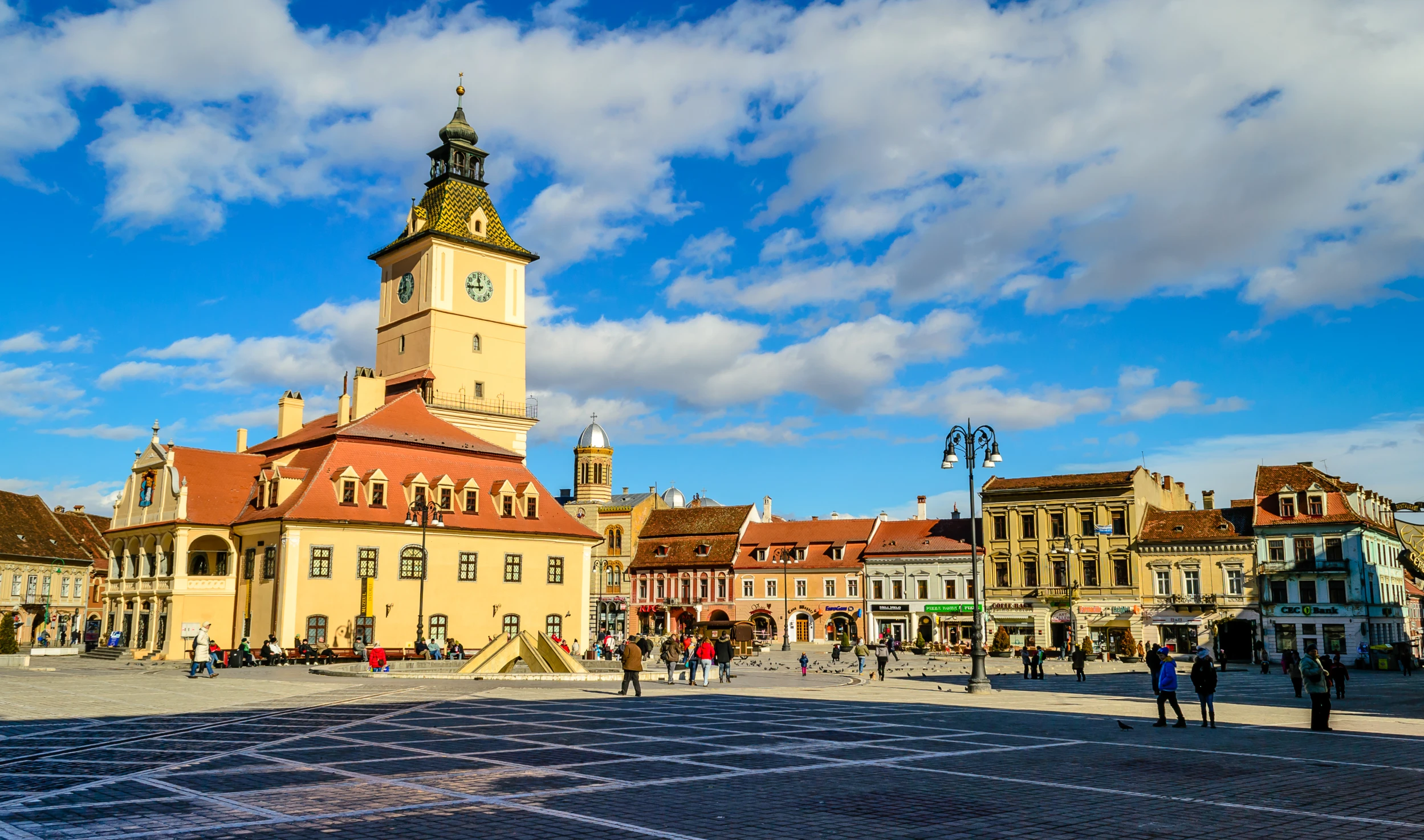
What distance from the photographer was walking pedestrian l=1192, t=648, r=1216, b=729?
63.2ft

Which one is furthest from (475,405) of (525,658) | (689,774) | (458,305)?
(689,774)

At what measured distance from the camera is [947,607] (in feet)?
239

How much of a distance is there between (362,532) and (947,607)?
4049 centimetres

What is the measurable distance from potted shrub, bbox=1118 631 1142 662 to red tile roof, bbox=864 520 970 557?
40.7ft

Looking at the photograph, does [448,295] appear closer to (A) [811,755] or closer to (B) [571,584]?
(B) [571,584]

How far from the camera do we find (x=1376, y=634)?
58.8 metres

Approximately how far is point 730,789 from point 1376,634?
59.9 metres

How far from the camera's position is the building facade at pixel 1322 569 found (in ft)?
191

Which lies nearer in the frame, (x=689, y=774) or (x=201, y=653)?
(x=689, y=774)

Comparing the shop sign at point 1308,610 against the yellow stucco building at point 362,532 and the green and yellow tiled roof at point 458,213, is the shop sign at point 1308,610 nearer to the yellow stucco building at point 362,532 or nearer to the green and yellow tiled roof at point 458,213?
the yellow stucco building at point 362,532

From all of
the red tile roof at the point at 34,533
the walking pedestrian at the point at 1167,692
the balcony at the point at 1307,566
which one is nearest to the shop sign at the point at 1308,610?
the balcony at the point at 1307,566

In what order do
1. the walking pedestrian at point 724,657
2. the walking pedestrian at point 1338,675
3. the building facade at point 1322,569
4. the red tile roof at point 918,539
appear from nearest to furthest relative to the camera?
the walking pedestrian at point 1338,675 → the walking pedestrian at point 724,657 → the building facade at point 1322,569 → the red tile roof at point 918,539

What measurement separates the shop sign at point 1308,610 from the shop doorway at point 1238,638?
1745 mm

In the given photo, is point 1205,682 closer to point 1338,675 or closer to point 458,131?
point 1338,675
